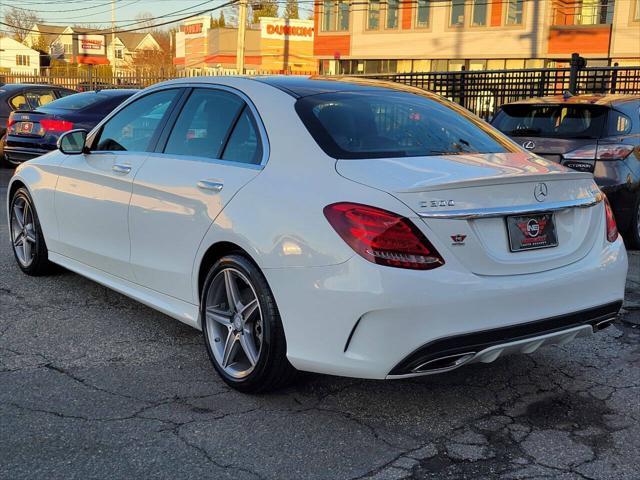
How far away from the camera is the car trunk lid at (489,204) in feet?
10.6

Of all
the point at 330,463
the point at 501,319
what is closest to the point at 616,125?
the point at 501,319

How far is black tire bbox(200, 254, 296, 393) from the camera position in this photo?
3.56 m

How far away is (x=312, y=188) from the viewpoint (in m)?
3.47

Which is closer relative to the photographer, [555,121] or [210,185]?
[210,185]

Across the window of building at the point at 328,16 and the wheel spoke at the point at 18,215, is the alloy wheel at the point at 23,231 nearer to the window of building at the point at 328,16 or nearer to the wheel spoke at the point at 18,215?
the wheel spoke at the point at 18,215

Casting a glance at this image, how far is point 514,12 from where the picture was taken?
38656 millimetres

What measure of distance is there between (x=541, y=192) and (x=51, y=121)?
386 inches

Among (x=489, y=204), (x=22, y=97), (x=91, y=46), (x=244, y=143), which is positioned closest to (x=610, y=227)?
(x=489, y=204)

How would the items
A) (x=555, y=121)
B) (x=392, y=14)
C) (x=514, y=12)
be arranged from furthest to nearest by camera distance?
(x=392, y=14) < (x=514, y=12) < (x=555, y=121)

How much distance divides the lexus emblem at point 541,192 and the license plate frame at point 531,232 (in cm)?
8

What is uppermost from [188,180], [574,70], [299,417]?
[574,70]

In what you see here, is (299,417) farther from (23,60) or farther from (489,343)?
(23,60)

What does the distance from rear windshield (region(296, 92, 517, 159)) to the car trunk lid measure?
181 mm

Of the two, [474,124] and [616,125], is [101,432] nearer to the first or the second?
[474,124]
